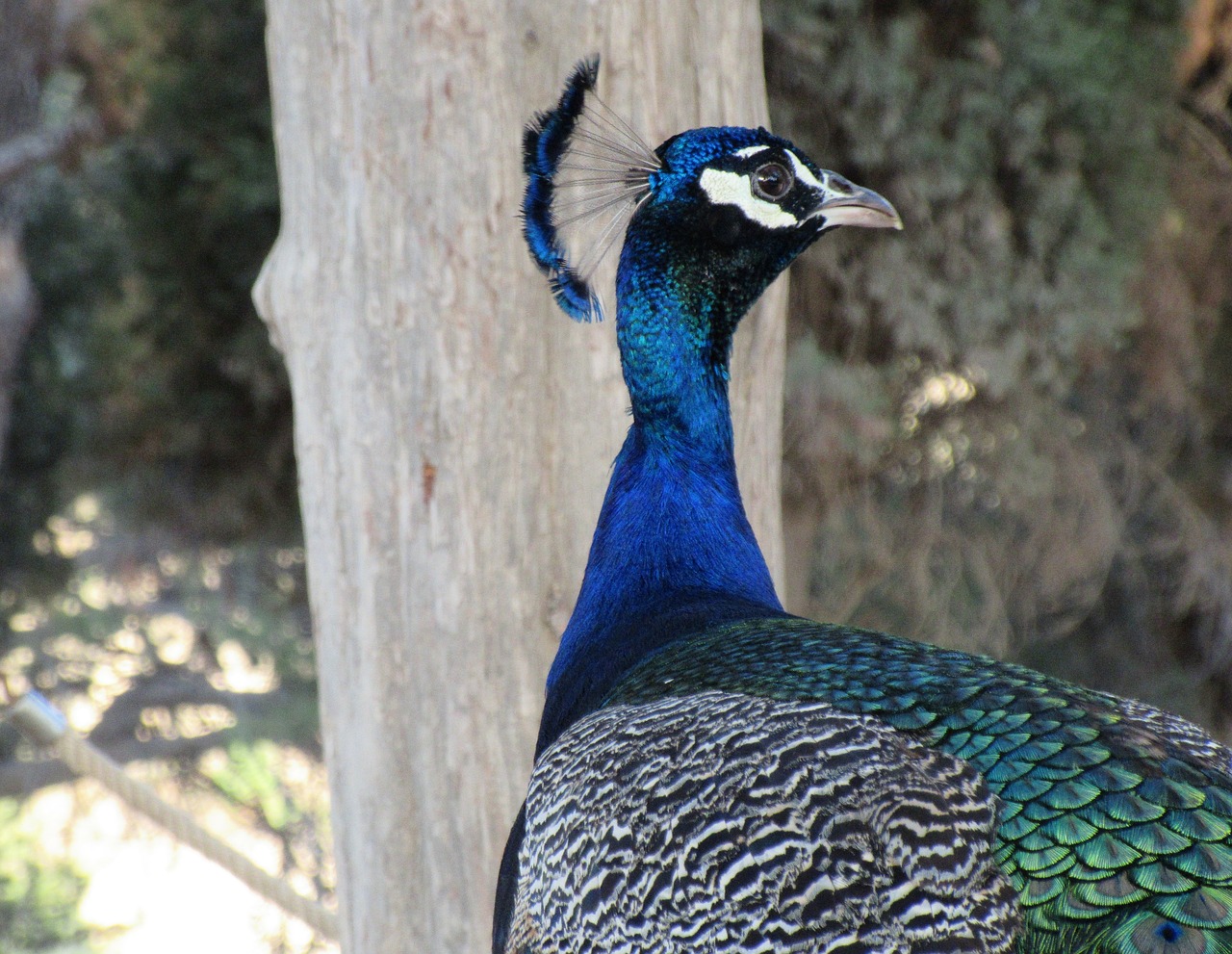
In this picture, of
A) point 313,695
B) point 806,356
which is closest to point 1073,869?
point 806,356

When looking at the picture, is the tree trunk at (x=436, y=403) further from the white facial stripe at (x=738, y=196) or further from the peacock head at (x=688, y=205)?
the white facial stripe at (x=738, y=196)

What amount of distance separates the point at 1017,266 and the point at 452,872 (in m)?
1.71

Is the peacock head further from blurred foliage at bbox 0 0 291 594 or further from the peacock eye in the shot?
blurred foliage at bbox 0 0 291 594

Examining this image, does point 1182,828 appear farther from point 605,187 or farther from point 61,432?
point 61,432

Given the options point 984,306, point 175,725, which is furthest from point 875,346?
point 175,725

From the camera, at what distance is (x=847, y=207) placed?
1279 millimetres

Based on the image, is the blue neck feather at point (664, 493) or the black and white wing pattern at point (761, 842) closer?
the black and white wing pattern at point (761, 842)

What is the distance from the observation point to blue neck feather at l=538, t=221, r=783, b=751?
3.98 feet

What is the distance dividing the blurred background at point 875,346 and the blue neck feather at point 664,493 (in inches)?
46.7

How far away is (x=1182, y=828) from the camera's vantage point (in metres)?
0.78

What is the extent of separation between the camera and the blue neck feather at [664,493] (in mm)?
1212

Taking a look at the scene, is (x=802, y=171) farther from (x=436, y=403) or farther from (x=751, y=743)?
(x=751, y=743)

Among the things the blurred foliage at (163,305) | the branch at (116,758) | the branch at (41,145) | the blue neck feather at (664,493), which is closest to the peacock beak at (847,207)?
the blue neck feather at (664,493)

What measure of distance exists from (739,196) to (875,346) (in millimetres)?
1414
